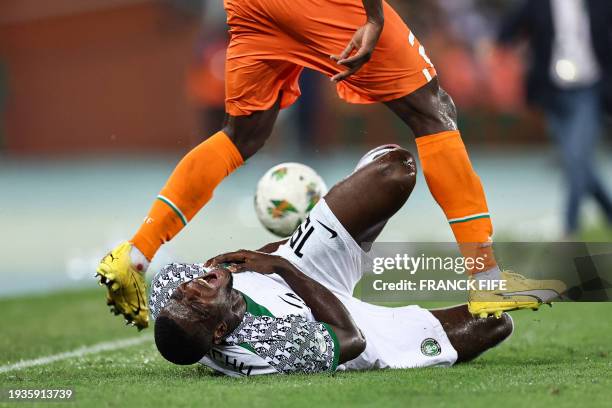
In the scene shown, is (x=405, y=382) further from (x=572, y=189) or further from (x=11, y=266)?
(x=11, y=266)

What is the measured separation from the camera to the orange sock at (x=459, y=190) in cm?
537

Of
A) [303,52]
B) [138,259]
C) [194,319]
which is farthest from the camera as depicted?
[138,259]

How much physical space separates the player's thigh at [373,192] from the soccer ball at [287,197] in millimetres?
1091

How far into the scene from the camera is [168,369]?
5668 millimetres

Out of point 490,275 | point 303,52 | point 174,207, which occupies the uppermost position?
point 303,52

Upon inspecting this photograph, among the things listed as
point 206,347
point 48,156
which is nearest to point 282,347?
point 206,347

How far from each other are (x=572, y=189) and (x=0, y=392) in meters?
6.88

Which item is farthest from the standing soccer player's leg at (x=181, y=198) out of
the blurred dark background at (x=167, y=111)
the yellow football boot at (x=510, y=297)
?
the blurred dark background at (x=167, y=111)

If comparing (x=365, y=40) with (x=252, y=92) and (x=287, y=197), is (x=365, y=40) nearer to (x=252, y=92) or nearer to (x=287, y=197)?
(x=252, y=92)

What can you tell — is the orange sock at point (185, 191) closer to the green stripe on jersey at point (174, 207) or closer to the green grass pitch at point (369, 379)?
the green stripe on jersey at point (174, 207)

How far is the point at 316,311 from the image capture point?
5301 mm

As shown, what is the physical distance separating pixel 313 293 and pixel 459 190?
805 millimetres

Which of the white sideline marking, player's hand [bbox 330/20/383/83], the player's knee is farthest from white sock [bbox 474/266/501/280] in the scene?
the white sideline marking

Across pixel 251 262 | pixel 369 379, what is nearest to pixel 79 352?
pixel 251 262
